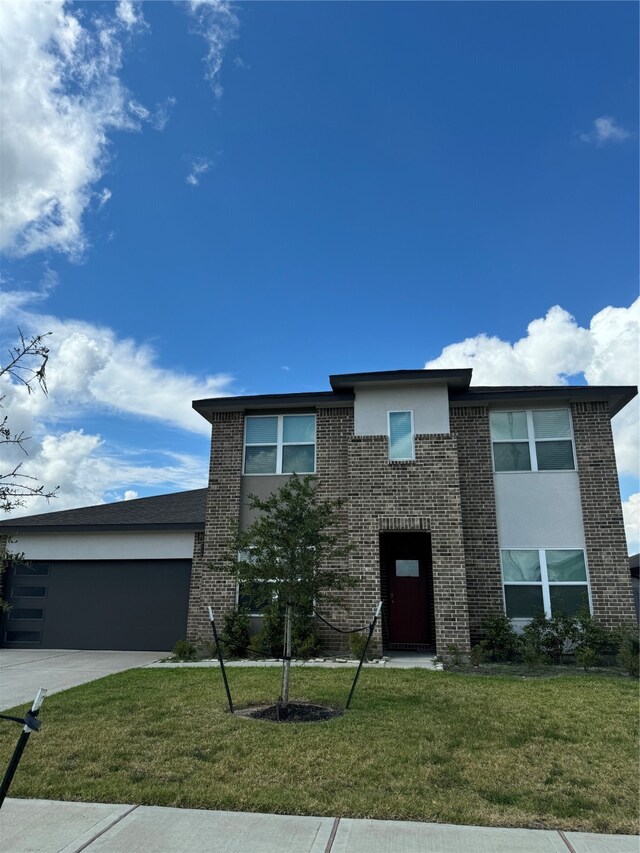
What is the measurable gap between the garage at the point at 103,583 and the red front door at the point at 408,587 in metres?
4.72

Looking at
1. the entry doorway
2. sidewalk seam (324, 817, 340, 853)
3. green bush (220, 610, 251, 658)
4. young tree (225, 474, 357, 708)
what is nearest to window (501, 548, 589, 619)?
the entry doorway

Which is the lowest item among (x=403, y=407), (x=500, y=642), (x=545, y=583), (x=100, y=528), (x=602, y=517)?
(x=500, y=642)

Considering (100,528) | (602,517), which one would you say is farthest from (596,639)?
(100,528)

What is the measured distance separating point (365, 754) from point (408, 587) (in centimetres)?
852

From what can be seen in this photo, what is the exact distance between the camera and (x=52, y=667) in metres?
11.5

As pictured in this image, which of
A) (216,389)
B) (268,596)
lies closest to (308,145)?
(216,389)

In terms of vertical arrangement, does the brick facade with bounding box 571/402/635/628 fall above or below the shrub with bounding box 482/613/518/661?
above

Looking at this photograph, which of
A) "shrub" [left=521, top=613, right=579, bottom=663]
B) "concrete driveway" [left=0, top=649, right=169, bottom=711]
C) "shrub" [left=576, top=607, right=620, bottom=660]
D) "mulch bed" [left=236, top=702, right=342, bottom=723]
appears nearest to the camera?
"mulch bed" [left=236, top=702, right=342, bottom=723]

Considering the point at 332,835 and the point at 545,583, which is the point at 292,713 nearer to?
the point at 332,835

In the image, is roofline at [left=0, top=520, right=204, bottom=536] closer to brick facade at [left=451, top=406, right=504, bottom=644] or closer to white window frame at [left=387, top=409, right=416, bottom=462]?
white window frame at [left=387, top=409, right=416, bottom=462]

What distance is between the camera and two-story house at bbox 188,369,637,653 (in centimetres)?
1235

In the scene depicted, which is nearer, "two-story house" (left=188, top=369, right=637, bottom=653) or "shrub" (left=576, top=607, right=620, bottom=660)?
"shrub" (left=576, top=607, right=620, bottom=660)

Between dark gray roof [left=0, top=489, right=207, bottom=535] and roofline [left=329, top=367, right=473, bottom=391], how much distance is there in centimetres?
491

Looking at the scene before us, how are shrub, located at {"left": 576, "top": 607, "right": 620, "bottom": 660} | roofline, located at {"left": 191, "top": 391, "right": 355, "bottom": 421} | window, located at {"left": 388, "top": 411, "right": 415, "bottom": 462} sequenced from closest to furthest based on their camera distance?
1. shrub, located at {"left": 576, "top": 607, "right": 620, "bottom": 660}
2. window, located at {"left": 388, "top": 411, "right": 415, "bottom": 462}
3. roofline, located at {"left": 191, "top": 391, "right": 355, "bottom": 421}
